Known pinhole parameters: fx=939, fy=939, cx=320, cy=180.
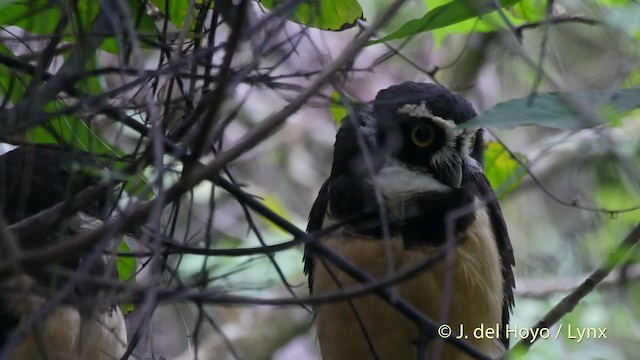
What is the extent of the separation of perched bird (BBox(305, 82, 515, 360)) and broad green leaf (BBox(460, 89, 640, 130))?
38.6 inches

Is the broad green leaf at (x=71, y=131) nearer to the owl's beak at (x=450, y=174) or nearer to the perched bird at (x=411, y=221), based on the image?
the perched bird at (x=411, y=221)

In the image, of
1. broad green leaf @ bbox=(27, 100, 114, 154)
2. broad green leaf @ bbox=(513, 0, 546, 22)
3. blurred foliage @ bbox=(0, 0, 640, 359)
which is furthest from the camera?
broad green leaf @ bbox=(513, 0, 546, 22)

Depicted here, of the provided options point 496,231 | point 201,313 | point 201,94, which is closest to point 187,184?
point 201,313

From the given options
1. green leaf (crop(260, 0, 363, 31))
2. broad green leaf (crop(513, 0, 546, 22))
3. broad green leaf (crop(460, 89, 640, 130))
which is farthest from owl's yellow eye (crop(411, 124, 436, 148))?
broad green leaf (crop(460, 89, 640, 130))

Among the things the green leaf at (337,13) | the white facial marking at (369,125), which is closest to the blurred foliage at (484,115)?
the green leaf at (337,13)

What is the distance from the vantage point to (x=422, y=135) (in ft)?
8.80

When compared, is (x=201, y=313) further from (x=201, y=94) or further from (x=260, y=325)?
(x=260, y=325)

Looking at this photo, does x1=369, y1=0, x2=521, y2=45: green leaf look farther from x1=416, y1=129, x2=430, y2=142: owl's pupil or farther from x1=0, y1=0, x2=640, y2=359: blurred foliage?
x1=416, y1=129, x2=430, y2=142: owl's pupil

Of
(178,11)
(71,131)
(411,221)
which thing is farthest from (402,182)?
(71,131)

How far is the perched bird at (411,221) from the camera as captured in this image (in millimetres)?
2570

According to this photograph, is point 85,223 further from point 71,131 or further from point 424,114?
point 424,114

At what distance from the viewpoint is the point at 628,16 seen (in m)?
1.97

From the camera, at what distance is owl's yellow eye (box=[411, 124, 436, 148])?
8.77ft

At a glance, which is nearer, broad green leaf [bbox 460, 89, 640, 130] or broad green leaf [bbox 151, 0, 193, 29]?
broad green leaf [bbox 460, 89, 640, 130]
